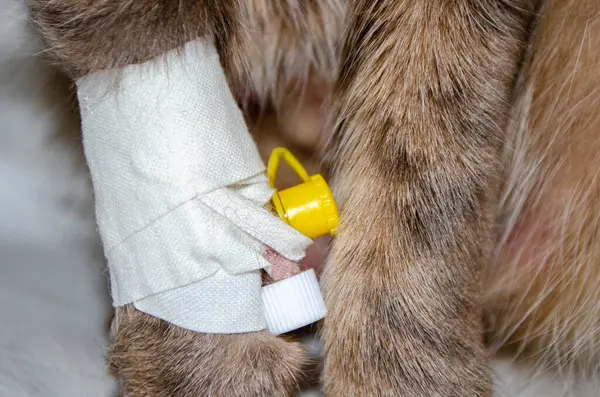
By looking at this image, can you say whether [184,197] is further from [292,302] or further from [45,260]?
[45,260]

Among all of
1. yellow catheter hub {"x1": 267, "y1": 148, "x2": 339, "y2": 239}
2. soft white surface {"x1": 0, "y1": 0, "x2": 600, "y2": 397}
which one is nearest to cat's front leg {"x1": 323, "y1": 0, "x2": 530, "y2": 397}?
yellow catheter hub {"x1": 267, "y1": 148, "x2": 339, "y2": 239}

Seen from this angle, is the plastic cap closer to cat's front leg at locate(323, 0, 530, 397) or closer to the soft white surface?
cat's front leg at locate(323, 0, 530, 397)

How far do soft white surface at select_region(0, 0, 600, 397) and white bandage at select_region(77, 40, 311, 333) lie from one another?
0.77ft

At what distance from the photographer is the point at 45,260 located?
2.57 feet

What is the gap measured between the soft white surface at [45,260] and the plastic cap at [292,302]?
27 centimetres

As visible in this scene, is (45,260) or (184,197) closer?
(184,197)

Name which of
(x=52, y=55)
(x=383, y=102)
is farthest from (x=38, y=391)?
(x=383, y=102)

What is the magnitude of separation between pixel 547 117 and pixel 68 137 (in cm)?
53

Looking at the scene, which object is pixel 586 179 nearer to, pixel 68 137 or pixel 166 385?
pixel 166 385

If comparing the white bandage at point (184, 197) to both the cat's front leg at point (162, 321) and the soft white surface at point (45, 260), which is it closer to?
the cat's front leg at point (162, 321)

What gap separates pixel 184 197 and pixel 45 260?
0.32m

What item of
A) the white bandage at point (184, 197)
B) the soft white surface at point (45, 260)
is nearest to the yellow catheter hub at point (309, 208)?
the white bandage at point (184, 197)

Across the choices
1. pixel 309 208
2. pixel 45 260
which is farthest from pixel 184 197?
pixel 45 260

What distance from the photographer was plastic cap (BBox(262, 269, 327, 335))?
1.88 ft
